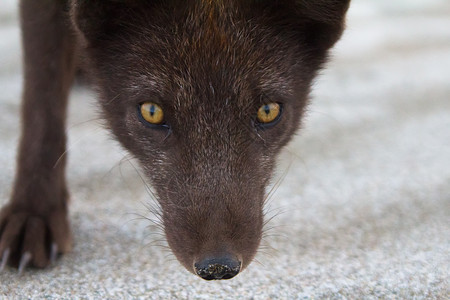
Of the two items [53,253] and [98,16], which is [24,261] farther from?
[98,16]

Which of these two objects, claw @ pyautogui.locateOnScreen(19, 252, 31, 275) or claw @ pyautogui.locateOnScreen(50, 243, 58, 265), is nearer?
claw @ pyautogui.locateOnScreen(19, 252, 31, 275)

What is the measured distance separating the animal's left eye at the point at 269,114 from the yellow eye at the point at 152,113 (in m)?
0.41

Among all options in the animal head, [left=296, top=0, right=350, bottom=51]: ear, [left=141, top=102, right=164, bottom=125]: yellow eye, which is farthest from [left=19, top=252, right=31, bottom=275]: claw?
[left=296, top=0, right=350, bottom=51]: ear

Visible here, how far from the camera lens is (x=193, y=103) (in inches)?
104

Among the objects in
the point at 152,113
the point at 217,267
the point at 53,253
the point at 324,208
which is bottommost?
the point at 324,208

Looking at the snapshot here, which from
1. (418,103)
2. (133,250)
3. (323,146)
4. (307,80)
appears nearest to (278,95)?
(307,80)

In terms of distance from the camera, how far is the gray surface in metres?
2.79

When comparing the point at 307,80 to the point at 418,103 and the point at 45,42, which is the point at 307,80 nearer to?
the point at 45,42

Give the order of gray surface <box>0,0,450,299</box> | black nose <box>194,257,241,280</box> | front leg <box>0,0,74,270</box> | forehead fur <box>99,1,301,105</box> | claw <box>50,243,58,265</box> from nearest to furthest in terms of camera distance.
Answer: black nose <box>194,257,241,280</box>, forehead fur <box>99,1,301,105</box>, gray surface <box>0,0,450,299</box>, claw <box>50,243,58,265</box>, front leg <box>0,0,74,270</box>

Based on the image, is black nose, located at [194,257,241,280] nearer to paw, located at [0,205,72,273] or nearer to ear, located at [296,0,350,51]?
paw, located at [0,205,72,273]

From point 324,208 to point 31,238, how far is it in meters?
1.64

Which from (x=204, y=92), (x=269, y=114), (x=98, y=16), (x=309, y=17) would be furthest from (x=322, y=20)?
(x=98, y=16)

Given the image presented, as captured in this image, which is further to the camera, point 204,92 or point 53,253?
point 53,253

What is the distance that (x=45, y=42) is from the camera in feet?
10.5
